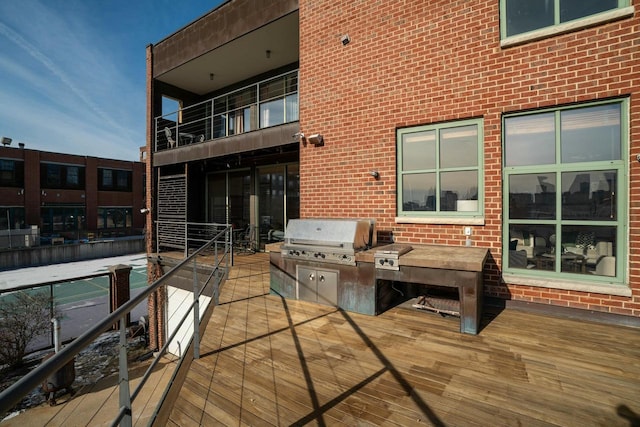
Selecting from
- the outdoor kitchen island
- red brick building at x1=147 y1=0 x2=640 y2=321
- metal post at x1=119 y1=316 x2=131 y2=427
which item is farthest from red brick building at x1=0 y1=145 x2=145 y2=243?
metal post at x1=119 y1=316 x2=131 y2=427

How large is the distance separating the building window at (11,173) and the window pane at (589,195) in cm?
3437

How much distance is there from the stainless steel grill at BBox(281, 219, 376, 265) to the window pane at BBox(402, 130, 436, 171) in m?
1.25

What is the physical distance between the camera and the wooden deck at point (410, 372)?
220 centimetres

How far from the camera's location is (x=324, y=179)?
578 centimetres

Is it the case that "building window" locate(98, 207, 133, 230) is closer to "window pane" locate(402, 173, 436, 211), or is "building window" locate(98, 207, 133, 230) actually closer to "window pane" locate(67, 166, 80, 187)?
"window pane" locate(67, 166, 80, 187)

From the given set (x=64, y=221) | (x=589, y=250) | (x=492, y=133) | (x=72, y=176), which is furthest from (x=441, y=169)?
(x=64, y=221)

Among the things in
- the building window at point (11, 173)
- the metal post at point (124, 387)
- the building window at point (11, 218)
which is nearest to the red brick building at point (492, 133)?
the metal post at point (124, 387)

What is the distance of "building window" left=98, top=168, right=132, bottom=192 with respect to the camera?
30.0 meters

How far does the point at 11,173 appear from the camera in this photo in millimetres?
24328

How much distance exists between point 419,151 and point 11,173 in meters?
32.6

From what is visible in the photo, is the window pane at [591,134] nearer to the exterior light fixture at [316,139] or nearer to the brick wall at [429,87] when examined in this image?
the brick wall at [429,87]

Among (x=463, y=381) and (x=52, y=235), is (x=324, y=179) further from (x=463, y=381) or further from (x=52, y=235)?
(x=52, y=235)

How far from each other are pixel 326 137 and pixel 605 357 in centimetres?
474

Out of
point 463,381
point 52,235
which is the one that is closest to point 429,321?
point 463,381
